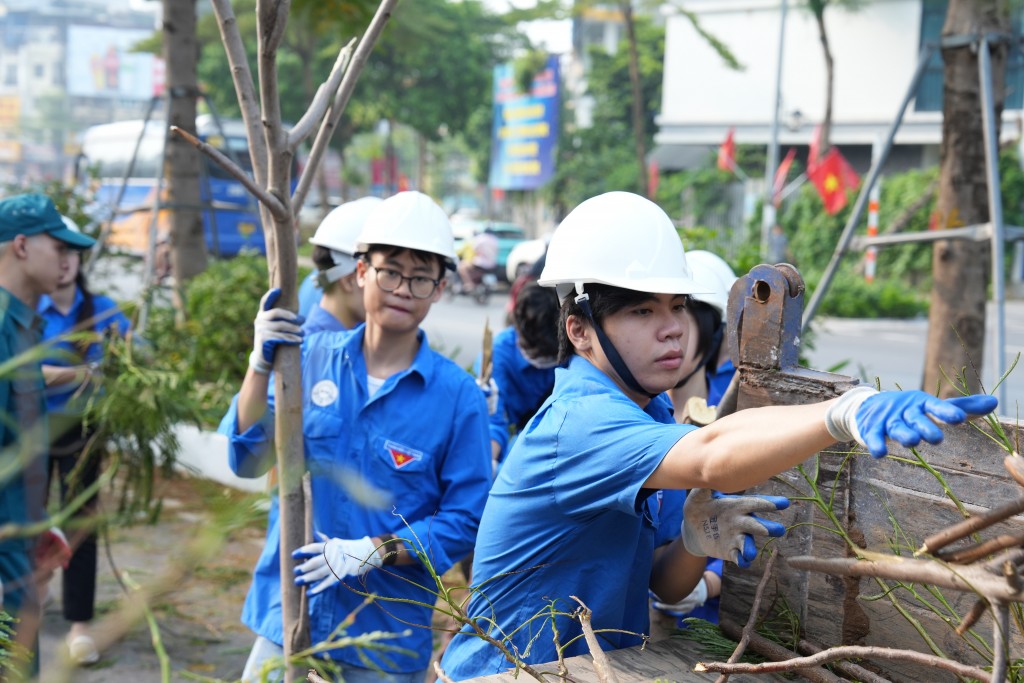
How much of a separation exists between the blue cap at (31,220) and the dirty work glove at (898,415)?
289cm

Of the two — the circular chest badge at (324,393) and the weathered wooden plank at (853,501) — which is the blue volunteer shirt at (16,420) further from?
the weathered wooden plank at (853,501)

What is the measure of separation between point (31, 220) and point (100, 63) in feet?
253

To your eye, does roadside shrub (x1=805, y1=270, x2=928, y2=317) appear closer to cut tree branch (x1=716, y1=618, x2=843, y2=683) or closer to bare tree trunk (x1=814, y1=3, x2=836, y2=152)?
bare tree trunk (x1=814, y1=3, x2=836, y2=152)

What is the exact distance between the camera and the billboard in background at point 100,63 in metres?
71.6

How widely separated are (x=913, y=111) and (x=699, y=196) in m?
6.12

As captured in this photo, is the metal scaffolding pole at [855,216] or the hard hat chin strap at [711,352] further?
the metal scaffolding pole at [855,216]

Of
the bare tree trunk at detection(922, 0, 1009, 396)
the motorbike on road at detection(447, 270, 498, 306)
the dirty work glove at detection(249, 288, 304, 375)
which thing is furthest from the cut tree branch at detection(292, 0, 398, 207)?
the motorbike on road at detection(447, 270, 498, 306)

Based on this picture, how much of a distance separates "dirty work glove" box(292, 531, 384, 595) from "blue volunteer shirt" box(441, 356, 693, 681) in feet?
1.42

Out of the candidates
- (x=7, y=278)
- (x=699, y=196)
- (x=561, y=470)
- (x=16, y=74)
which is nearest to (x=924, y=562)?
(x=561, y=470)

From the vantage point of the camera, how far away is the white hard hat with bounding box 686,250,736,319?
3.34 m

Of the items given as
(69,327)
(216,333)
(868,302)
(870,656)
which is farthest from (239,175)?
(868,302)

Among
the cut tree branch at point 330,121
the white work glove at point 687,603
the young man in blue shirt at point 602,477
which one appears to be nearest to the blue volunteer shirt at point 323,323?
the cut tree branch at point 330,121

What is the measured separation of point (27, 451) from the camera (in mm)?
1100

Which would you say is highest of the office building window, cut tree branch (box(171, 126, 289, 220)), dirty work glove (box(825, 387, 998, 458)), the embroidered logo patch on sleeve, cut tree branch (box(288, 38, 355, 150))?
the office building window
